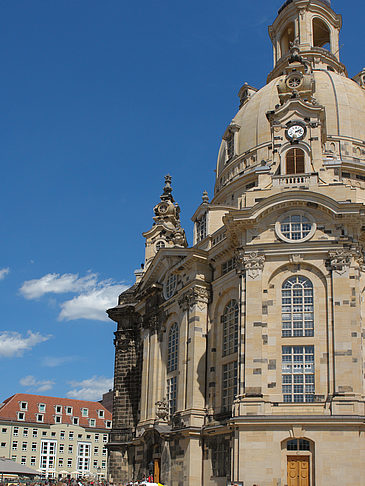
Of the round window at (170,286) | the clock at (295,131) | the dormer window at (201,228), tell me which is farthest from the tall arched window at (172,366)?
the clock at (295,131)

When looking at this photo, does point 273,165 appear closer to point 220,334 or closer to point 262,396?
point 220,334

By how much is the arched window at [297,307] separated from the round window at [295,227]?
2666 mm

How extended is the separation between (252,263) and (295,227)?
376 cm

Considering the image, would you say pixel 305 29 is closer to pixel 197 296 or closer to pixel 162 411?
pixel 197 296

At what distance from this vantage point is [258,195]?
147 feet

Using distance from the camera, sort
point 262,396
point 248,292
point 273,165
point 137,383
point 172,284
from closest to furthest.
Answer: point 262,396 < point 248,292 < point 273,165 < point 172,284 < point 137,383

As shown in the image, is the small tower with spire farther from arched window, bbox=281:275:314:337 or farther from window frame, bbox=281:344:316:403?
window frame, bbox=281:344:316:403

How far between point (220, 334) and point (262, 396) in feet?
27.6

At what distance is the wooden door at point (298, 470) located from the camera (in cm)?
3753

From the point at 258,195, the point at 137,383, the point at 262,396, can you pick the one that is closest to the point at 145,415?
the point at 137,383

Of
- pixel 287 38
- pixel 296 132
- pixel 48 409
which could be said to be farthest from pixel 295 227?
pixel 48 409

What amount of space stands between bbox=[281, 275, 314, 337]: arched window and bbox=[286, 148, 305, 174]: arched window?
806cm

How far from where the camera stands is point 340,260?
41.4 meters

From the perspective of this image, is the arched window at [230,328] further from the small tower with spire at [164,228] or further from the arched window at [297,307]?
the small tower with spire at [164,228]
